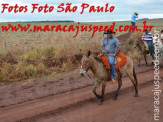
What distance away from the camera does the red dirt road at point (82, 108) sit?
809 cm

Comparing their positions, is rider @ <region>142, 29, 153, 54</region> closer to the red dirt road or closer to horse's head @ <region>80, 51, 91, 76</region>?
the red dirt road

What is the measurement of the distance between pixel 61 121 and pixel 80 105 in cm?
168

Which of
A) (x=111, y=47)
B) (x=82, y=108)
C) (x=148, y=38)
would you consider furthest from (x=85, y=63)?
(x=148, y=38)

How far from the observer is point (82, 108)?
29.9 ft

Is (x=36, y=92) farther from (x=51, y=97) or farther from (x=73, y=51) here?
(x=73, y=51)

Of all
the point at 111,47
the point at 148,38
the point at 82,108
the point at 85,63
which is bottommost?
the point at 82,108

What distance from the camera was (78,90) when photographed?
11719mm

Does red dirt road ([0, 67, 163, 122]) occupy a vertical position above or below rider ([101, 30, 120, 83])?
below

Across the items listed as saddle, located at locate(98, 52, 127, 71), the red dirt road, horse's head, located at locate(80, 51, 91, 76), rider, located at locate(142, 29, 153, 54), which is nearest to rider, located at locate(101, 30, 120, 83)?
saddle, located at locate(98, 52, 127, 71)

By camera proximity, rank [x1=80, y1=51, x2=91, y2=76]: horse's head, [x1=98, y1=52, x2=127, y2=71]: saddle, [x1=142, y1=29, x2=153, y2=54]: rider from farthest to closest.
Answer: [x1=142, y1=29, x2=153, y2=54]: rider < [x1=98, y1=52, x2=127, y2=71]: saddle < [x1=80, y1=51, x2=91, y2=76]: horse's head

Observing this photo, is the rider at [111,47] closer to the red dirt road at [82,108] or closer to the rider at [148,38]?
the red dirt road at [82,108]

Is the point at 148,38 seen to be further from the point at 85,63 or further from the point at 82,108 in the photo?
the point at 82,108

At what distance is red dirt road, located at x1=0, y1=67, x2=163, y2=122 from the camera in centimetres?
809

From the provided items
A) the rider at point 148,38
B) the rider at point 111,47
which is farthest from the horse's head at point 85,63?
the rider at point 148,38
